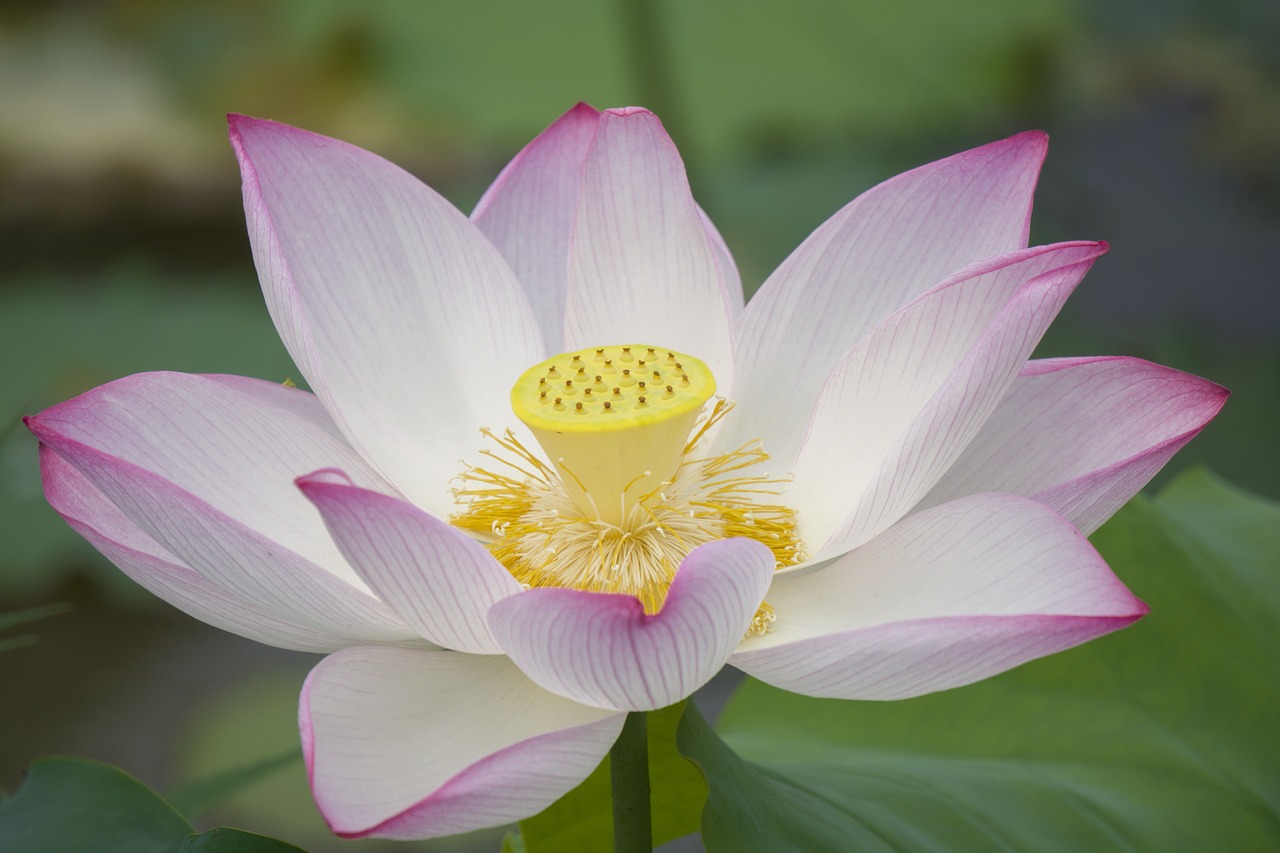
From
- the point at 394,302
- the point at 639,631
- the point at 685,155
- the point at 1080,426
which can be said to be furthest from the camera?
the point at 685,155

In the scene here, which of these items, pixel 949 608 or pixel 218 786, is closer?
pixel 949 608

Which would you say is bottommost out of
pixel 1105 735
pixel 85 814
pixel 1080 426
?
pixel 1105 735

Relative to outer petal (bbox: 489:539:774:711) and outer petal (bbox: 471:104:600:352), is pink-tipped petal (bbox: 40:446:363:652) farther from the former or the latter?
outer petal (bbox: 471:104:600:352)

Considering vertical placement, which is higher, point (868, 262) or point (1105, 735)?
point (868, 262)

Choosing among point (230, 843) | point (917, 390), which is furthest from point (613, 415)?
point (230, 843)

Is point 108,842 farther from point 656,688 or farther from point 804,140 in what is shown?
point 804,140

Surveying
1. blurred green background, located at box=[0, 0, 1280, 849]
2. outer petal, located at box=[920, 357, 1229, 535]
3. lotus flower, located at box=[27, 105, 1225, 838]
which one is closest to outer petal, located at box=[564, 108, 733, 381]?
lotus flower, located at box=[27, 105, 1225, 838]

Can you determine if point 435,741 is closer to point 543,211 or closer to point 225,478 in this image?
point 225,478

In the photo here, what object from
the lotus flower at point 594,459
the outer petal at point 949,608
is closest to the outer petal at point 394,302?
the lotus flower at point 594,459
